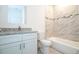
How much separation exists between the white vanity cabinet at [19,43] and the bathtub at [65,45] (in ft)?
0.75

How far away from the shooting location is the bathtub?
151cm

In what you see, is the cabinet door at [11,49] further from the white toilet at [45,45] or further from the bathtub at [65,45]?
the bathtub at [65,45]

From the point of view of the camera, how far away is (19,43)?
1567 mm

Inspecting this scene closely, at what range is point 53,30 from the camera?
1.56 metres

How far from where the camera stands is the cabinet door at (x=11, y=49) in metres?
1.48

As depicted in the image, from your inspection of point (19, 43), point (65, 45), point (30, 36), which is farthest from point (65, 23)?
point (19, 43)

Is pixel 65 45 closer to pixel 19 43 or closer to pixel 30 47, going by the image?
pixel 30 47

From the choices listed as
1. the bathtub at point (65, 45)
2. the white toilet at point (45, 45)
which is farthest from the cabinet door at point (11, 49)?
the bathtub at point (65, 45)

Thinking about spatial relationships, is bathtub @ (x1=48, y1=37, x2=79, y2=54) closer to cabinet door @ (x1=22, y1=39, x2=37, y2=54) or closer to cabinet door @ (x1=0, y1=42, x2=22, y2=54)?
cabinet door @ (x1=22, y1=39, x2=37, y2=54)

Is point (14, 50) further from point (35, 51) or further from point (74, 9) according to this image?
point (74, 9)

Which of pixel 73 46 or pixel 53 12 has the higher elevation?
pixel 53 12
